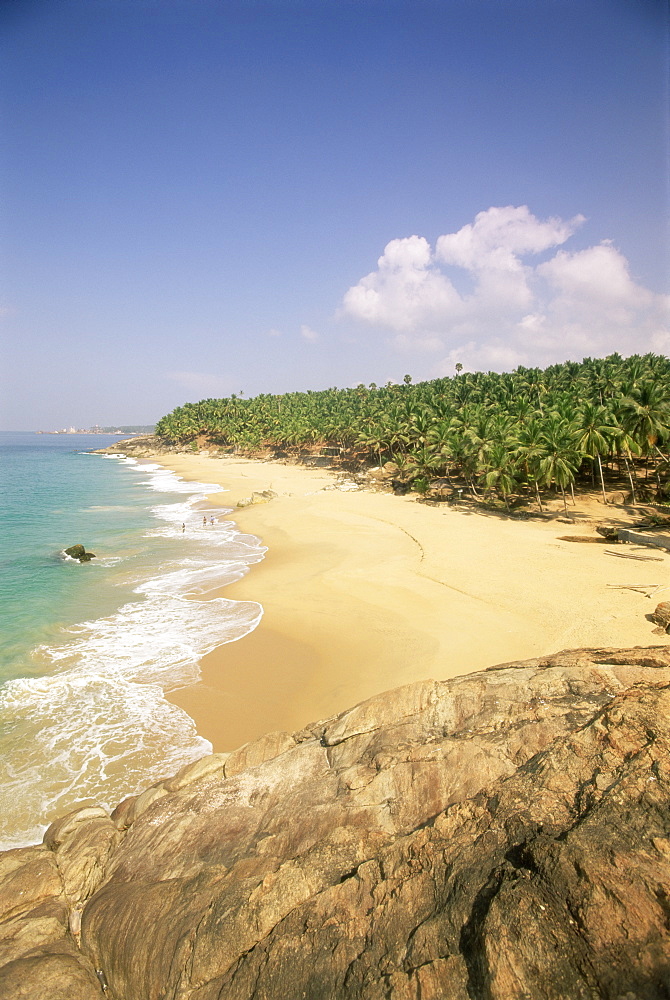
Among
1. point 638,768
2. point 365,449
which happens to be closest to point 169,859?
point 638,768

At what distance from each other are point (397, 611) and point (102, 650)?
34.3 feet

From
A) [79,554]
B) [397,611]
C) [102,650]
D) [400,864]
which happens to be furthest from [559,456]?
[79,554]

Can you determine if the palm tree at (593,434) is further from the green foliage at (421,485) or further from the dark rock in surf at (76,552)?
the dark rock in surf at (76,552)

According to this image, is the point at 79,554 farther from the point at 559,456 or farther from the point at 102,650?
the point at 559,456

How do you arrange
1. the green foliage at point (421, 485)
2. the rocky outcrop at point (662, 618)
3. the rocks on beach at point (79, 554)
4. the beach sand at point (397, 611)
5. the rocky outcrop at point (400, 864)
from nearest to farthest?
the rocky outcrop at point (400, 864) → the beach sand at point (397, 611) → the rocky outcrop at point (662, 618) → the rocks on beach at point (79, 554) → the green foliage at point (421, 485)

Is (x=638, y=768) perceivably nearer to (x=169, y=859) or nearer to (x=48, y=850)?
(x=169, y=859)

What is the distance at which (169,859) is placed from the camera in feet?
18.4

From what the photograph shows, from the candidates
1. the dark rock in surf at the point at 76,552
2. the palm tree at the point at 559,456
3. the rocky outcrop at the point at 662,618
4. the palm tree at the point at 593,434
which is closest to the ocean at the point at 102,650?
the dark rock in surf at the point at 76,552

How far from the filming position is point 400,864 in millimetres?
4410

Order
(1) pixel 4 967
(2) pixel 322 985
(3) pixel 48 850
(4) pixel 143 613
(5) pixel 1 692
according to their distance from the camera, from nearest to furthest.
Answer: (2) pixel 322 985 → (1) pixel 4 967 → (3) pixel 48 850 → (5) pixel 1 692 → (4) pixel 143 613

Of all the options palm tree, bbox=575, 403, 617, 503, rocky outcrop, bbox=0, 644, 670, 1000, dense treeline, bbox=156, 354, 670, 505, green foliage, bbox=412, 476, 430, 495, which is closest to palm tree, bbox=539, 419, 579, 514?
dense treeline, bbox=156, 354, 670, 505

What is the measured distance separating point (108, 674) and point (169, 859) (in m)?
9.15

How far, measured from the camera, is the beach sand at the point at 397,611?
1228 centimetres

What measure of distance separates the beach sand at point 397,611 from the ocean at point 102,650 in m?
1.02
